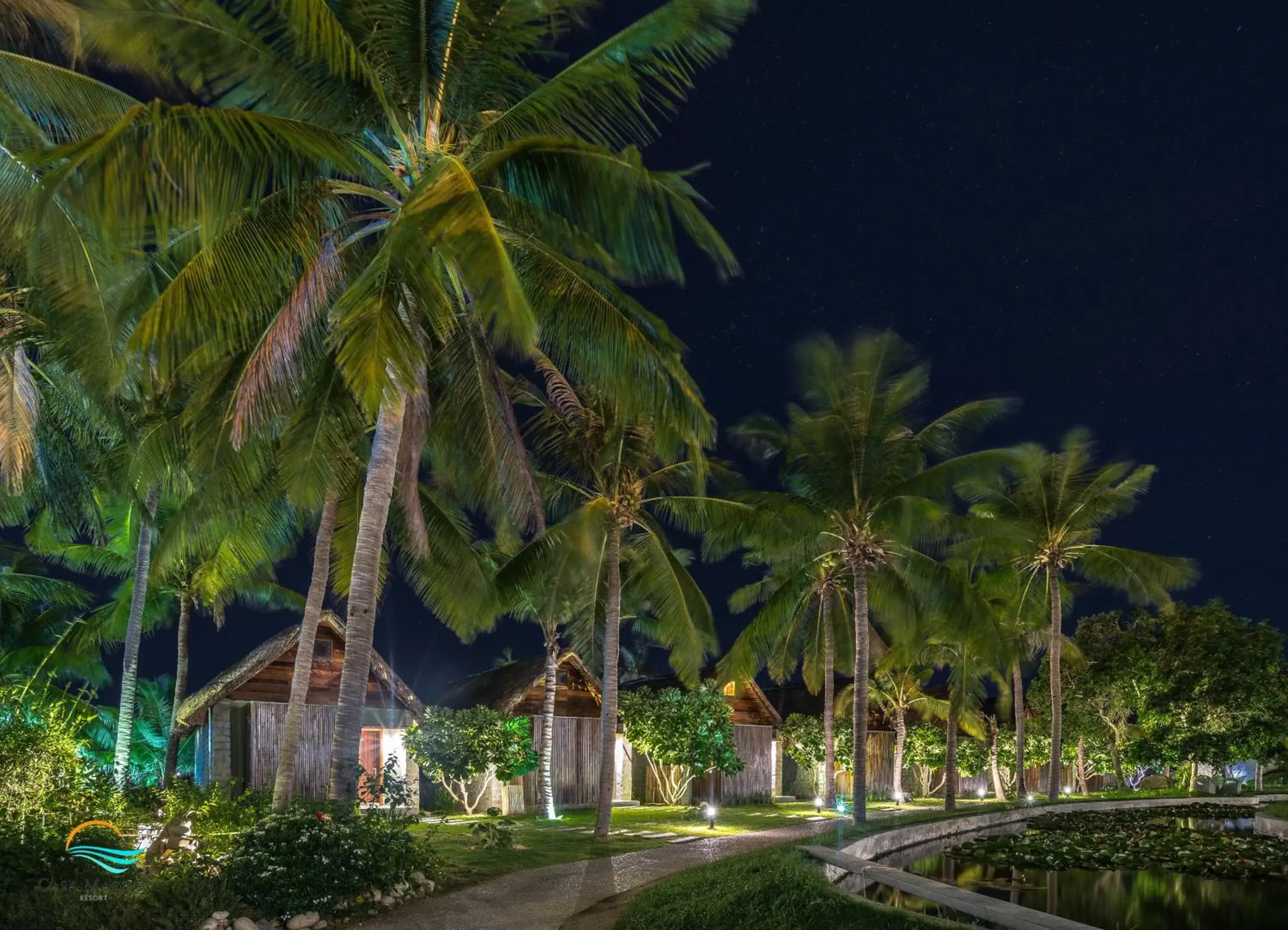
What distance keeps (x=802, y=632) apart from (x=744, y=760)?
13.3ft

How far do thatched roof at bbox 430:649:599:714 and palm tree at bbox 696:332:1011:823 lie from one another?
7742 mm

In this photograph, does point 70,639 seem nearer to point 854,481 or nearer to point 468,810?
point 468,810

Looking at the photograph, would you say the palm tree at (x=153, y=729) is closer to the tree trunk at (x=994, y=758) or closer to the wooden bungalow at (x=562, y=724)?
the wooden bungalow at (x=562, y=724)

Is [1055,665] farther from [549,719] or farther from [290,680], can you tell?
[290,680]

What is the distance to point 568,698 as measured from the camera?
84.6ft

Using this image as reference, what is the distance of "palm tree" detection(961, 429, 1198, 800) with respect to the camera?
28.2 metres

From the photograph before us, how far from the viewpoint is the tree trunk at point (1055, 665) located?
28438 mm

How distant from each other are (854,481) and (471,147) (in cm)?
1088

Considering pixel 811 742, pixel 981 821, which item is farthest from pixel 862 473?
pixel 811 742

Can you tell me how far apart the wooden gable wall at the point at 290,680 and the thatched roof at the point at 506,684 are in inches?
125

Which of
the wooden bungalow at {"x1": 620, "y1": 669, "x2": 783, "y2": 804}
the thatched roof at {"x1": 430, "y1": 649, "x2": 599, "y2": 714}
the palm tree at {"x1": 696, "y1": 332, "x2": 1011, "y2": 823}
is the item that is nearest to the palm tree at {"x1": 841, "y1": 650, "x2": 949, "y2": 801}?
the wooden bungalow at {"x1": 620, "y1": 669, "x2": 783, "y2": 804}

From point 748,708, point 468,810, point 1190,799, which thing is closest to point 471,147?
point 468,810

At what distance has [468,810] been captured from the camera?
888 inches

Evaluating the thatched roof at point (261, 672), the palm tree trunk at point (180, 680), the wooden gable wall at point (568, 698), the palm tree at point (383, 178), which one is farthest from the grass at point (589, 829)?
the palm tree trunk at point (180, 680)
